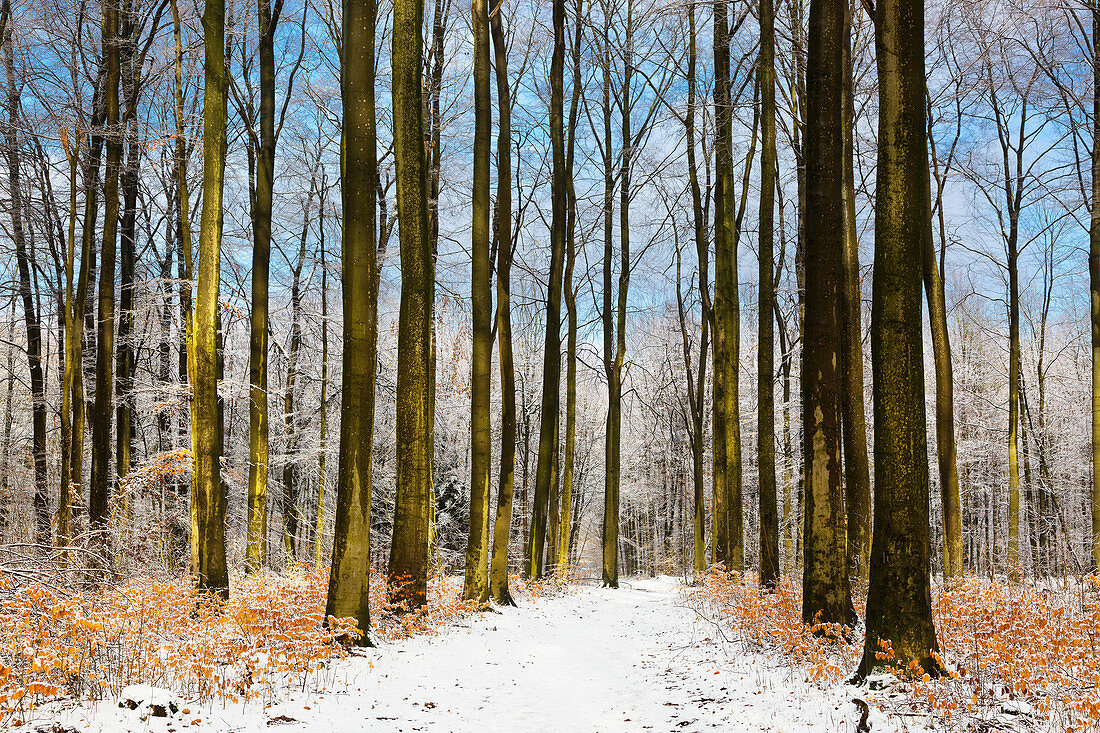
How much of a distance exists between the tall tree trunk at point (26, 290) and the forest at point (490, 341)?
125 mm

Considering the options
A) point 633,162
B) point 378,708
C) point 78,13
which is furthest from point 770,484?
point 78,13

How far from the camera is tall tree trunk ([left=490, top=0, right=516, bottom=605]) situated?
12375 mm

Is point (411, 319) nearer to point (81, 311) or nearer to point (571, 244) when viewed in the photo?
point (81, 311)

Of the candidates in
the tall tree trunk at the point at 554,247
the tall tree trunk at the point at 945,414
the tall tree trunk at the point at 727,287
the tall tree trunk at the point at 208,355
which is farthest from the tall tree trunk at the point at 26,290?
the tall tree trunk at the point at 945,414

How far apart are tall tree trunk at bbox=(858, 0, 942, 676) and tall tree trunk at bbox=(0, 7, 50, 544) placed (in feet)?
47.2

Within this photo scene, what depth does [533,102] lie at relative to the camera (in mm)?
18438

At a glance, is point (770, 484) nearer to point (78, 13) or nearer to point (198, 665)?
point (198, 665)

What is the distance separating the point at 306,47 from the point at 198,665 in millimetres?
16130

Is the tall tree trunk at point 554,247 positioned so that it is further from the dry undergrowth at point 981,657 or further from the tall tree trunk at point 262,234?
the dry undergrowth at point 981,657

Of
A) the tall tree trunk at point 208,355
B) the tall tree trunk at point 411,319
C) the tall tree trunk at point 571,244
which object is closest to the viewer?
the tall tree trunk at point 411,319

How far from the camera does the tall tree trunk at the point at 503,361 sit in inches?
487

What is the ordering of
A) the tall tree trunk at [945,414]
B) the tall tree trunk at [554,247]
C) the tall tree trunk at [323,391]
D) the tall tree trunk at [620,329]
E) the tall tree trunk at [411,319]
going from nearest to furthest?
the tall tree trunk at [411,319]
the tall tree trunk at [945,414]
the tall tree trunk at [554,247]
the tall tree trunk at [323,391]
the tall tree trunk at [620,329]

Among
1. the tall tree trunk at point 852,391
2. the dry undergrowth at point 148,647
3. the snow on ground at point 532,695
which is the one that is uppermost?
the tall tree trunk at point 852,391

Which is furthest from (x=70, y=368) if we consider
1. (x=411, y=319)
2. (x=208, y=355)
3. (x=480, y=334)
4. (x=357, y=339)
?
(x=357, y=339)
